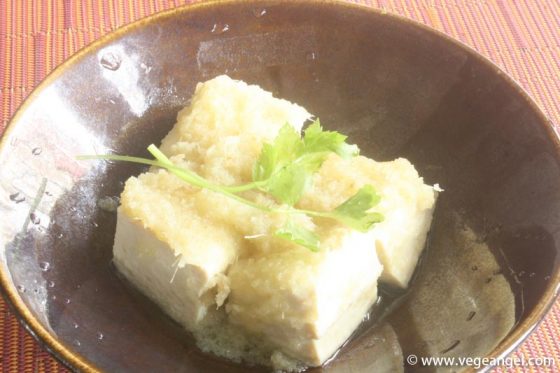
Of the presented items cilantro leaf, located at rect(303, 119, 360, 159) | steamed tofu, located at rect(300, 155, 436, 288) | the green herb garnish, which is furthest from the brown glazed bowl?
cilantro leaf, located at rect(303, 119, 360, 159)

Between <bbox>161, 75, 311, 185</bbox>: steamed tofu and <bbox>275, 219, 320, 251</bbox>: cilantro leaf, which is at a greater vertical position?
<bbox>161, 75, 311, 185</bbox>: steamed tofu

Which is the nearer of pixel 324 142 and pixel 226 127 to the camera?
pixel 324 142

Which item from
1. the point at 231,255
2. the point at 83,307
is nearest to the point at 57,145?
the point at 83,307

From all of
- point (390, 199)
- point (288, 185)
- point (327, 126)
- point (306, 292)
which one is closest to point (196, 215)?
point (288, 185)

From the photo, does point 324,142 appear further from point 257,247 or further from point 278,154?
point 257,247

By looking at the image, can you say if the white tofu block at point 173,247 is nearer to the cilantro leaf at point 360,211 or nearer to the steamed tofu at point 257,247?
the steamed tofu at point 257,247

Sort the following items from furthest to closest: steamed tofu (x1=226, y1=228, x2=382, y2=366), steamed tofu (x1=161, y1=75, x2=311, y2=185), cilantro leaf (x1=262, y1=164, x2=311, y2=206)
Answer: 1. steamed tofu (x1=161, y1=75, x2=311, y2=185)
2. cilantro leaf (x1=262, y1=164, x2=311, y2=206)
3. steamed tofu (x1=226, y1=228, x2=382, y2=366)

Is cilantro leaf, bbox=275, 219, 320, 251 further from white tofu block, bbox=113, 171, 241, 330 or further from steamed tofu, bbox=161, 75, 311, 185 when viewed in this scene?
steamed tofu, bbox=161, 75, 311, 185
